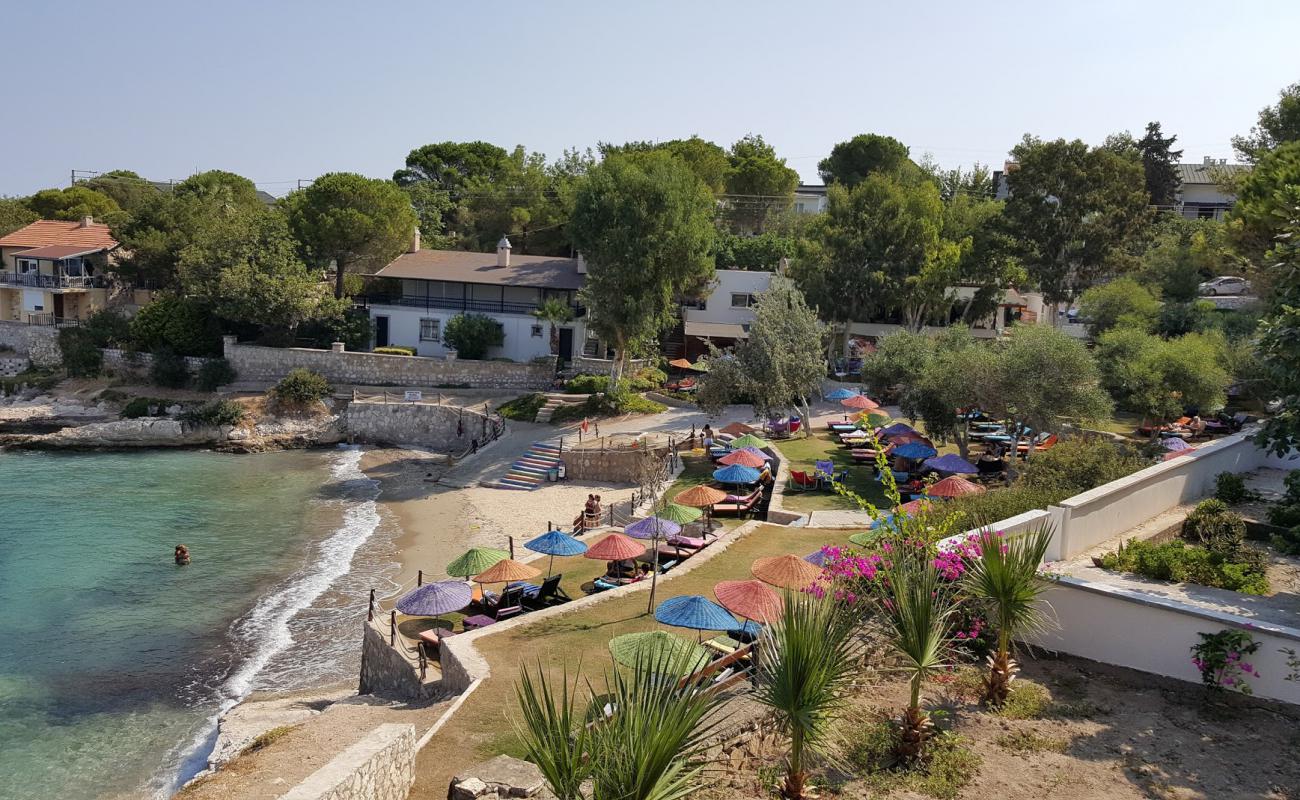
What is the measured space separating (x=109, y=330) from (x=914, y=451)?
4630 cm

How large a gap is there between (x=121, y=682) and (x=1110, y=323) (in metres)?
43.2

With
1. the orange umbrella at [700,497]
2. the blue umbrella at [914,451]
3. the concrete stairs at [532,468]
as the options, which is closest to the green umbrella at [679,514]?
the orange umbrella at [700,497]

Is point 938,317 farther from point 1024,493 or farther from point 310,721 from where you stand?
point 310,721

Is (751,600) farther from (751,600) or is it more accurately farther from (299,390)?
(299,390)

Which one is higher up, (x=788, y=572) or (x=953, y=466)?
(x=953, y=466)

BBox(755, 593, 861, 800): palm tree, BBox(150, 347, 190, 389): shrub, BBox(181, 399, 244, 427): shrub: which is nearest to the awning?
BBox(181, 399, 244, 427): shrub

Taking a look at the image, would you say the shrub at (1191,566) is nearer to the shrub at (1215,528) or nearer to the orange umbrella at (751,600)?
the shrub at (1215,528)

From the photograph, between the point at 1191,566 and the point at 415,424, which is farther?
the point at 415,424

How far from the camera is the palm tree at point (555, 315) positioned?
158 ft

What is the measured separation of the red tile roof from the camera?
201ft

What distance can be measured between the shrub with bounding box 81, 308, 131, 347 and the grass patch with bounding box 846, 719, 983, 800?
52.2 meters

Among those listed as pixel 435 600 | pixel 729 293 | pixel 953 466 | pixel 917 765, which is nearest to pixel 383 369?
pixel 729 293

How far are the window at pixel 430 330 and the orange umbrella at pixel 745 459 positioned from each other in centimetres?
2793

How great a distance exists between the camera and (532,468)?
36.3 meters
